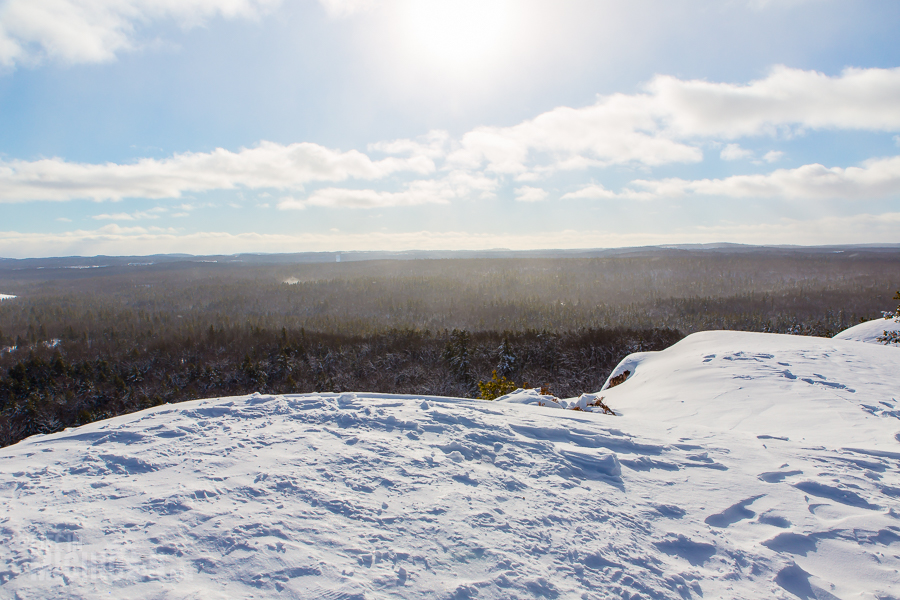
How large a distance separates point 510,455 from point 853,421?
716cm

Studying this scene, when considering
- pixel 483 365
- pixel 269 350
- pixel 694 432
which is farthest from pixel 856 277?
pixel 694 432

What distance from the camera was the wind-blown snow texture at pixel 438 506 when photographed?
354cm

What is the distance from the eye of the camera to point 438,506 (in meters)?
4.51

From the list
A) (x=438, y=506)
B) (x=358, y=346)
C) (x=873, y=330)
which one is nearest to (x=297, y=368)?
(x=358, y=346)

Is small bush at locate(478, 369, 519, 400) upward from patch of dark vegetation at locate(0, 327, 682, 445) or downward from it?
upward

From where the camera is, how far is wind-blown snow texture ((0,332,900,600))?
3541 millimetres

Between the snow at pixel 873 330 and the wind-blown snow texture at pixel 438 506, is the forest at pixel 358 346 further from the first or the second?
the wind-blown snow texture at pixel 438 506

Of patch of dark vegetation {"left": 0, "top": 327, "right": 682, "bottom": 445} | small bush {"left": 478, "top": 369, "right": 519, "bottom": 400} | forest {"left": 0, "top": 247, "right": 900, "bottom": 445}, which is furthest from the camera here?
forest {"left": 0, "top": 247, "right": 900, "bottom": 445}

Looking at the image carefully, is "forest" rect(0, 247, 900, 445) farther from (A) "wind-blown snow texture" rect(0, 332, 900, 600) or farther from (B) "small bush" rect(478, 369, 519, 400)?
(A) "wind-blown snow texture" rect(0, 332, 900, 600)

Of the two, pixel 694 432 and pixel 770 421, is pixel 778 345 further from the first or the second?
pixel 694 432

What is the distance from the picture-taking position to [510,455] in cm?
582

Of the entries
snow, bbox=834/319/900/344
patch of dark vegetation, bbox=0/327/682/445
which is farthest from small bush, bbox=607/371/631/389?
patch of dark vegetation, bbox=0/327/682/445

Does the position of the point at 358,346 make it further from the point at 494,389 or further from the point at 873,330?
the point at 873,330

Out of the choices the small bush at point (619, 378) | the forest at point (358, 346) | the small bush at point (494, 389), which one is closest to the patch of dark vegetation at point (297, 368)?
the forest at point (358, 346)
